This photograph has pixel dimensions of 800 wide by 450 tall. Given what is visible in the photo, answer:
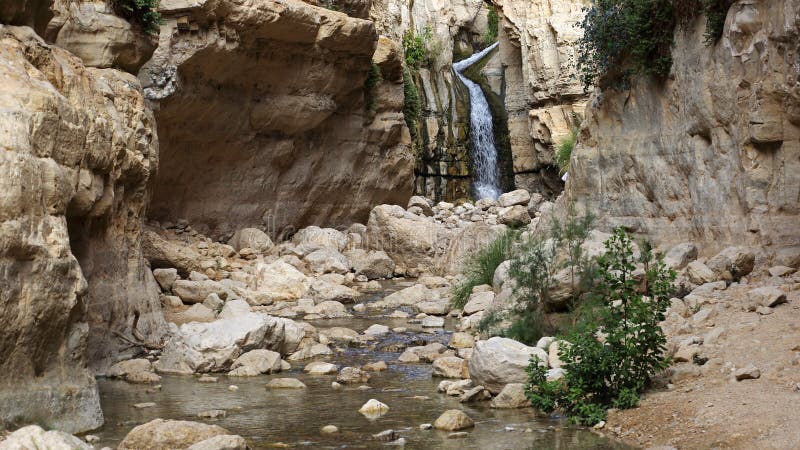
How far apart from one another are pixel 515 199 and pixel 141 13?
15946mm

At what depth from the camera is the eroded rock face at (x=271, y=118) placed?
17719mm

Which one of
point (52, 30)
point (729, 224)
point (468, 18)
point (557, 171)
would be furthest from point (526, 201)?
point (52, 30)

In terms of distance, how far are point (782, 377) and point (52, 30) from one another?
28.1 ft

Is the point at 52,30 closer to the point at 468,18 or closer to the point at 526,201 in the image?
the point at 526,201

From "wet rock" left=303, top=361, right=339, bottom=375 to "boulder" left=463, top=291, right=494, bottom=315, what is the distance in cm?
347

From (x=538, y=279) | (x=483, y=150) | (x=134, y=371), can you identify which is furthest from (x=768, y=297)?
(x=483, y=150)

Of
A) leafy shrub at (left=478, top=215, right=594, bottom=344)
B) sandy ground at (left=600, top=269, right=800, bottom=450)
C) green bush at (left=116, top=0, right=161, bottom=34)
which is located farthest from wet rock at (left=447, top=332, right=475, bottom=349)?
green bush at (left=116, top=0, right=161, bottom=34)

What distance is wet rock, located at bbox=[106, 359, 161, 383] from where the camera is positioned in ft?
29.3

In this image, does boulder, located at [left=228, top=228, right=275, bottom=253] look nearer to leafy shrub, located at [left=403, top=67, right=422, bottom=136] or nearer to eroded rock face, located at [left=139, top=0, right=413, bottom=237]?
eroded rock face, located at [left=139, top=0, right=413, bottom=237]

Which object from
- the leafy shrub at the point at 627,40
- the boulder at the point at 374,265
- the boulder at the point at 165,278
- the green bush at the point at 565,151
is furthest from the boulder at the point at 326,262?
the green bush at the point at 565,151

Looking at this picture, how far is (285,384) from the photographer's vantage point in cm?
879

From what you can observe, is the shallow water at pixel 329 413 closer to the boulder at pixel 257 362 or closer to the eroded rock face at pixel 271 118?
the boulder at pixel 257 362

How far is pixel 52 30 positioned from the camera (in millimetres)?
10320

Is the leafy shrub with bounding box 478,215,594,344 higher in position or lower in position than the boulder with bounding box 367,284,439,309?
higher
